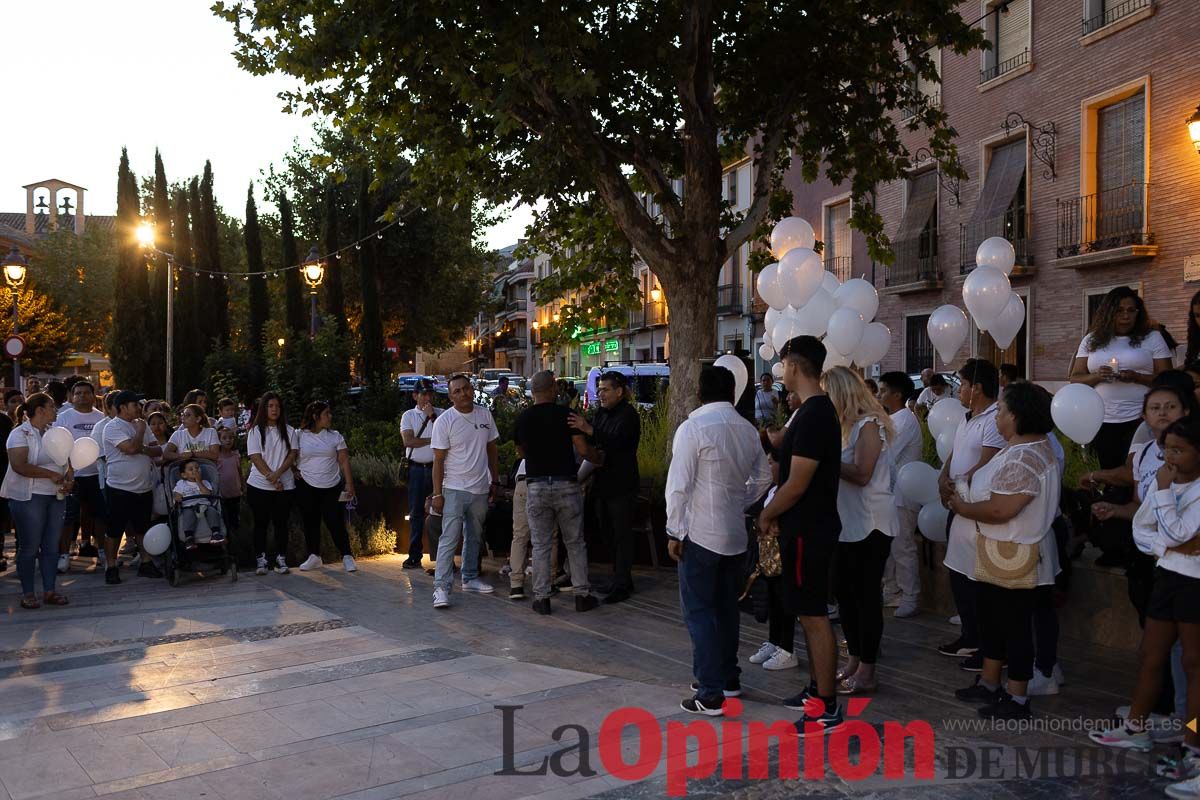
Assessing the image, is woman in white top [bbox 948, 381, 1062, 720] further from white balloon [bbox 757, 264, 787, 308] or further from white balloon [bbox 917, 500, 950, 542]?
white balloon [bbox 757, 264, 787, 308]

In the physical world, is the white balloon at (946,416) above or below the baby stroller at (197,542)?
above

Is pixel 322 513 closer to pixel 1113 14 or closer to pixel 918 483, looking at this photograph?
pixel 918 483

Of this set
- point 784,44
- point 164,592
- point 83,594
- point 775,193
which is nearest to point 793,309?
point 784,44

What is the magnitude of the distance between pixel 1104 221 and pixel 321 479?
15.2 m

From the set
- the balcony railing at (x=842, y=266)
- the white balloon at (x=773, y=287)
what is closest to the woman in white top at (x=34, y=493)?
the white balloon at (x=773, y=287)

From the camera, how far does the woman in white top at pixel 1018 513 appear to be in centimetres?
485

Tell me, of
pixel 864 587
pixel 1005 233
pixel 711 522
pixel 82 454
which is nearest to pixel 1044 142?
pixel 1005 233

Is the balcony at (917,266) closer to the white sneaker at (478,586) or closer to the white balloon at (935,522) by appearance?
the white sneaker at (478,586)

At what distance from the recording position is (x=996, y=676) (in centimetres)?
520

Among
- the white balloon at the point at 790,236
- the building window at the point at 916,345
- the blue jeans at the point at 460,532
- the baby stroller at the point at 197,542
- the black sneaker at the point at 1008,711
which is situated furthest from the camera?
the building window at the point at 916,345

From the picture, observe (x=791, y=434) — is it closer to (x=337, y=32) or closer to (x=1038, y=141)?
(x=337, y=32)

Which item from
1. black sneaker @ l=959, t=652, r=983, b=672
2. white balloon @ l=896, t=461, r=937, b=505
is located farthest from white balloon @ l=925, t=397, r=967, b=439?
black sneaker @ l=959, t=652, r=983, b=672

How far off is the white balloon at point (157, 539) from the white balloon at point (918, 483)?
264 inches

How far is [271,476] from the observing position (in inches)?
376
